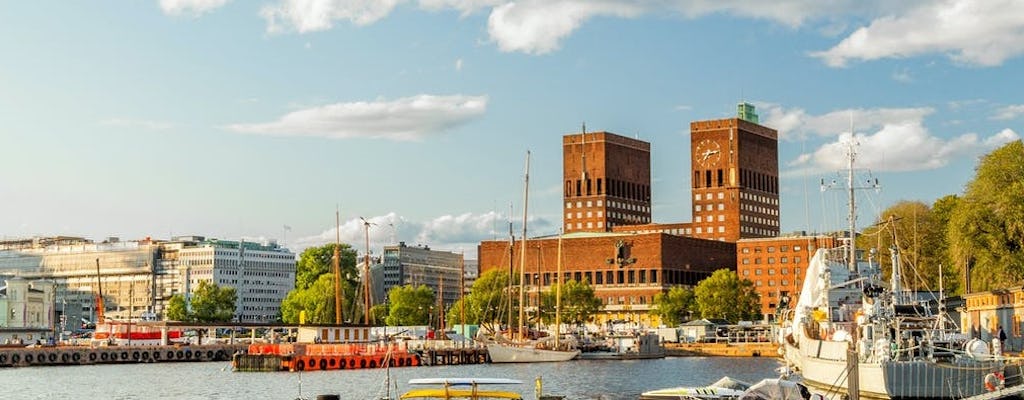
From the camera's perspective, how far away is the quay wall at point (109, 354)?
150750mm

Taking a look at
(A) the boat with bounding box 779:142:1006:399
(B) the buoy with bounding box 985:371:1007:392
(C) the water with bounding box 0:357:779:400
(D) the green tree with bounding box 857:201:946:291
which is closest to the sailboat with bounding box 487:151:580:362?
(C) the water with bounding box 0:357:779:400

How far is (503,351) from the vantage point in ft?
466

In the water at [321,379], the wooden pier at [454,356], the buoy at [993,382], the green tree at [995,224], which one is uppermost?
the green tree at [995,224]

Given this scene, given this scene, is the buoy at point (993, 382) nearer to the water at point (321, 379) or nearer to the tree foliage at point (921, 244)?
the water at point (321, 379)

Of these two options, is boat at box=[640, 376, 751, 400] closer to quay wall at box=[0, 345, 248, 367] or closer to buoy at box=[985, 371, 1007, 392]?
buoy at box=[985, 371, 1007, 392]

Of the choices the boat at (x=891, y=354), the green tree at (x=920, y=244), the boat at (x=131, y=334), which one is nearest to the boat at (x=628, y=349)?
the green tree at (x=920, y=244)

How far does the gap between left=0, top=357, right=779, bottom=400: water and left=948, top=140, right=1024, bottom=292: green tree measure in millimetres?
19392

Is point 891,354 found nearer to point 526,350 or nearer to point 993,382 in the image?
point 993,382

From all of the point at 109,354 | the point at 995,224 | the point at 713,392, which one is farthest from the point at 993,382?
the point at 109,354

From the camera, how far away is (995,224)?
108188 mm

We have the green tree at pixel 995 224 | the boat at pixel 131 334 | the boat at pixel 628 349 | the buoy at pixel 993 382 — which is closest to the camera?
the buoy at pixel 993 382

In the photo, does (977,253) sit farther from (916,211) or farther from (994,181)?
(916,211)

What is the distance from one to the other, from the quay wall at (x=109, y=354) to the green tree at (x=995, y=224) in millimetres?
90342

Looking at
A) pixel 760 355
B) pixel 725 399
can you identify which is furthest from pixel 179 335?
pixel 725 399
